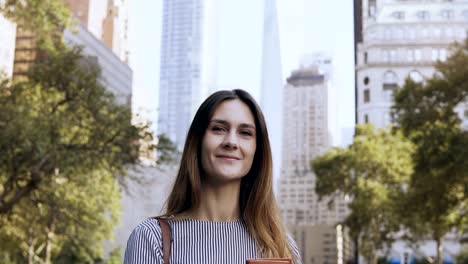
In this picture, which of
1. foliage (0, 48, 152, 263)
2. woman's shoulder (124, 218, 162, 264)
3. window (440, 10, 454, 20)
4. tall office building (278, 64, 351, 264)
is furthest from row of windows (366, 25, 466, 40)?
woman's shoulder (124, 218, 162, 264)

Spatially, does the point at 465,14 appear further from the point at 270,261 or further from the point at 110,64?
the point at 270,261

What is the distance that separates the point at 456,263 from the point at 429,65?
5.38 metres

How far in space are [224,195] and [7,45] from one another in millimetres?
10517

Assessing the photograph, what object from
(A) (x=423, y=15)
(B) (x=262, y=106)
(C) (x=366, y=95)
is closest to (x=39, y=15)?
(B) (x=262, y=106)

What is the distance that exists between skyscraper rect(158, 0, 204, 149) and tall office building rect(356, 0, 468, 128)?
398 cm

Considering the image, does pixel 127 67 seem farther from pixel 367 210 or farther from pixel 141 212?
pixel 367 210

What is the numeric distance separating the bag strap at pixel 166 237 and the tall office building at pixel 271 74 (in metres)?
12.6

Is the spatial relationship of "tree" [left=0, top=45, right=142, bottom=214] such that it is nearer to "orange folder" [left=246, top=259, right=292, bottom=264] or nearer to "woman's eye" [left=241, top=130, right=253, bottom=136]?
"woman's eye" [left=241, top=130, right=253, bottom=136]

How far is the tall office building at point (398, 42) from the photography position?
51.0 ft

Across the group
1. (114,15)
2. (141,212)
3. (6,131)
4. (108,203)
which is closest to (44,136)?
(6,131)

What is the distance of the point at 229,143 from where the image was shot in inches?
49.0

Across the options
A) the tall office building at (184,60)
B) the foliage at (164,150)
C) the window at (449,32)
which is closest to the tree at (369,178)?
the window at (449,32)

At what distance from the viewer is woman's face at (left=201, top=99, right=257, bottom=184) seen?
49.4 inches

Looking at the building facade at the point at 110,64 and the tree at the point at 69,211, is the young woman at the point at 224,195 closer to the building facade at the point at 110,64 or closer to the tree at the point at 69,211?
the tree at the point at 69,211
